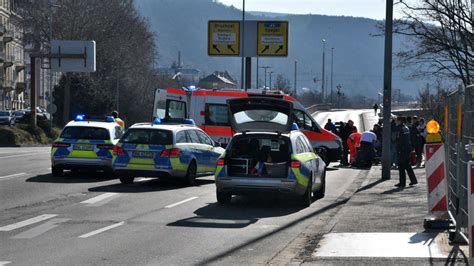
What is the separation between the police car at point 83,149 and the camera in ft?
73.5

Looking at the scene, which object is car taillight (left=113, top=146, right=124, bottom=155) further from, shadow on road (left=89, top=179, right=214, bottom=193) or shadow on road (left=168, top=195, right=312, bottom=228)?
shadow on road (left=168, top=195, right=312, bottom=228)

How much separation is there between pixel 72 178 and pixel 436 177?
12.8m

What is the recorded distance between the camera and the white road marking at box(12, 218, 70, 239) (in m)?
12.4

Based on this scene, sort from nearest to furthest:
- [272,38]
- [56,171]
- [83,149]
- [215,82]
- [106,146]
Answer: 1. [83,149]
2. [106,146]
3. [56,171]
4. [272,38]
5. [215,82]

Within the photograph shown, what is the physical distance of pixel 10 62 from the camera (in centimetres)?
10194

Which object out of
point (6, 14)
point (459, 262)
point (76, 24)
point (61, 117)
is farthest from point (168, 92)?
point (6, 14)

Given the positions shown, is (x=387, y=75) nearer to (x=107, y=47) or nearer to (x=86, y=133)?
(x=86, y=133)

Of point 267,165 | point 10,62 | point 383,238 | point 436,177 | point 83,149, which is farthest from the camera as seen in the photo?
point 10,62

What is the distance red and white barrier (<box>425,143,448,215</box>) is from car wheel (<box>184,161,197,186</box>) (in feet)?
31.7

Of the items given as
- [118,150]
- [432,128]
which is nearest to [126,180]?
[118,150]

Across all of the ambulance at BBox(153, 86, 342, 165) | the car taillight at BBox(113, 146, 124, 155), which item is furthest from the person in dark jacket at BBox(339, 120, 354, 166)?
the car taillight at BBox(113, 146, 124, 155)

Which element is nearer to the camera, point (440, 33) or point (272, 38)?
point (440, 33)

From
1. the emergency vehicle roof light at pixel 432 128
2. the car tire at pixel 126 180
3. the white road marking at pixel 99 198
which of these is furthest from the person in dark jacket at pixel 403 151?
the emergency vehicle roof light at pixel 432 128

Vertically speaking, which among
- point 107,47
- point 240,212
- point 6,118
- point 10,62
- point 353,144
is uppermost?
point 10,62
